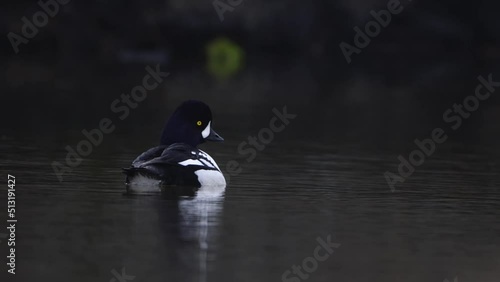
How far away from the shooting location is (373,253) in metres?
11.5

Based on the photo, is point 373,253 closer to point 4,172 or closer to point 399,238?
point 399,238

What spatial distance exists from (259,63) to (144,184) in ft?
118

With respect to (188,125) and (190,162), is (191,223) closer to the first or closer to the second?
(190,162)

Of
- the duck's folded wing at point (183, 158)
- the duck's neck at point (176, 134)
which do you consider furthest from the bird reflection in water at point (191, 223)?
the duck's neck at point (176, 134)

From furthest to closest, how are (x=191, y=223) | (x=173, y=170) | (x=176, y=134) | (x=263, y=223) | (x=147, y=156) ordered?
(x=176, y=134) → (x=147, y=156) → (x=173, y=170) → (x=263, y=223) → (x=191, y=223)

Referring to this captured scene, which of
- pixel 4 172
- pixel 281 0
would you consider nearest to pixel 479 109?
pixel 4 172

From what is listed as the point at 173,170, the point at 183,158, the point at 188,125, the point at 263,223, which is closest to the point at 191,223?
the point at 263,223

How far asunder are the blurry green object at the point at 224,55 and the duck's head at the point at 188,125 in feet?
96.1

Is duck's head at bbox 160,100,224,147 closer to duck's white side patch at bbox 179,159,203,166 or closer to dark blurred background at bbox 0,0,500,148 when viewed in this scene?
duck's white side patch at bbox 179,159,203,166

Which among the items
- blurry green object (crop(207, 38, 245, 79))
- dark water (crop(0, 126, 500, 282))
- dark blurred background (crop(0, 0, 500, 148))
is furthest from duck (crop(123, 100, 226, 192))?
blurry green object (crop(207, 38, 245, 79))

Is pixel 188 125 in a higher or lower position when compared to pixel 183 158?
higher

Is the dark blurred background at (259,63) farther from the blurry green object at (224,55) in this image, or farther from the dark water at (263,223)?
the dark water at (263,223)

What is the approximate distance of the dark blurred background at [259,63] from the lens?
90.3 feet

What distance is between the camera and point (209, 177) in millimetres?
15422
